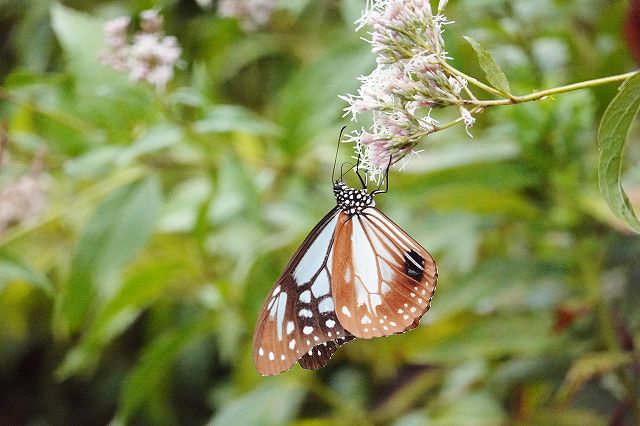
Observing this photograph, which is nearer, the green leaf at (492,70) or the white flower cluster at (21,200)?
the green leaf at (492,70)

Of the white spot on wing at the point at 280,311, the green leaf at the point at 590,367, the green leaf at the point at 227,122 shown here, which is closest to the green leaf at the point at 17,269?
the green leaf at the point at 227,122

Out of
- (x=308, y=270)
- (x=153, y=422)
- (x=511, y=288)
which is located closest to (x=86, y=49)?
(x=308, y=270)

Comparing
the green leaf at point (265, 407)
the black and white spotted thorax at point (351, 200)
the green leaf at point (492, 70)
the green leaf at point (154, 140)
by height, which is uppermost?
the green leaf at point (492, 70)

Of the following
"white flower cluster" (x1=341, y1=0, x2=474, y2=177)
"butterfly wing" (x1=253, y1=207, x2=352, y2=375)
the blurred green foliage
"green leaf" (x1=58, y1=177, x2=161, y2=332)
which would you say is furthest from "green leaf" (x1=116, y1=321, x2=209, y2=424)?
"white flower cluster" (x1=341, y1=0, x2=474, y2=177)

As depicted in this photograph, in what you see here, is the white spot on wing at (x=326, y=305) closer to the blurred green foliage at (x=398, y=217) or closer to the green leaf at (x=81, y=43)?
the blurred green foliage at (x=398, y=217)

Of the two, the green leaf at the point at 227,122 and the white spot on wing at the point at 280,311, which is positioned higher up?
the green leaf at the point at 227,122

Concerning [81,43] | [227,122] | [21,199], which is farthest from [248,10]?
[21,199]

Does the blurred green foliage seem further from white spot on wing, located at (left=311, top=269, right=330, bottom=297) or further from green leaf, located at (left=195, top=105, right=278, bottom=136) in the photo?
white spot on wing, located at (left=311, top=269, right=330, bottom=297)
